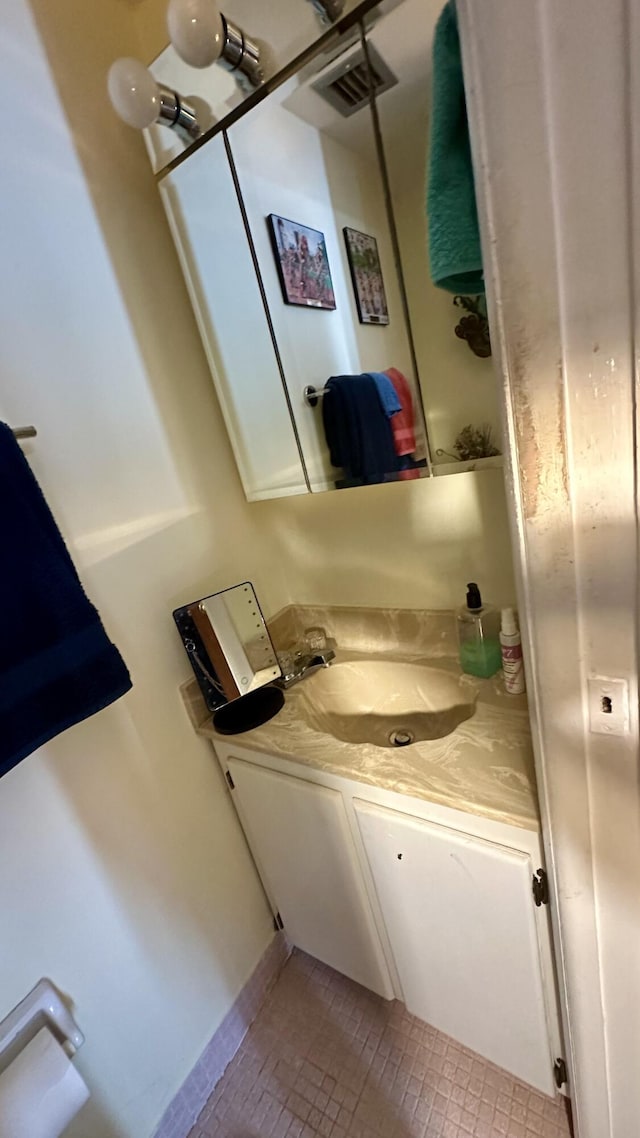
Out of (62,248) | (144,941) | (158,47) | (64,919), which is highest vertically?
(158,47)

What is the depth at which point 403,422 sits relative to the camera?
0.90 meters

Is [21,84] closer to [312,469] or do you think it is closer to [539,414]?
[312,469]

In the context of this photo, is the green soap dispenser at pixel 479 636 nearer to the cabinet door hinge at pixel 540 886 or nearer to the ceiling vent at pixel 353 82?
the cabinet door hinge at pixel 540 886

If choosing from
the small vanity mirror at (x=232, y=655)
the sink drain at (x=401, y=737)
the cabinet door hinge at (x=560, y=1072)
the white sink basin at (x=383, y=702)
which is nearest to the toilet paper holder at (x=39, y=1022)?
the small vanity mirror at (x=232, y=655)

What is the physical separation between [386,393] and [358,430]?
0.09 metres

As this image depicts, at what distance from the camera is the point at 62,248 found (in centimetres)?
85

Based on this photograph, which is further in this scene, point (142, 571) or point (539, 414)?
point (142, 571)

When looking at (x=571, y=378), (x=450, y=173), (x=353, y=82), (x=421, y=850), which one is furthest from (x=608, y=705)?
(x=353, y=82)

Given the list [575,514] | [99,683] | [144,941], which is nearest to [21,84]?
[99,683]

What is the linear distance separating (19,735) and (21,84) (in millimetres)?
1047

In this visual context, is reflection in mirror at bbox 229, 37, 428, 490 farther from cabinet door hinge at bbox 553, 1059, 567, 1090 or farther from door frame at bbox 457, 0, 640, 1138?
cabinet door hinge at bbox 553, 1059, 567, 1090

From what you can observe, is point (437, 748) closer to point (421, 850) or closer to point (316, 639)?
point (421, 850)

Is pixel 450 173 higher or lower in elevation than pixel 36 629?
higher

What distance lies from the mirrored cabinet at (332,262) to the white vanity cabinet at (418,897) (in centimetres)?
62
